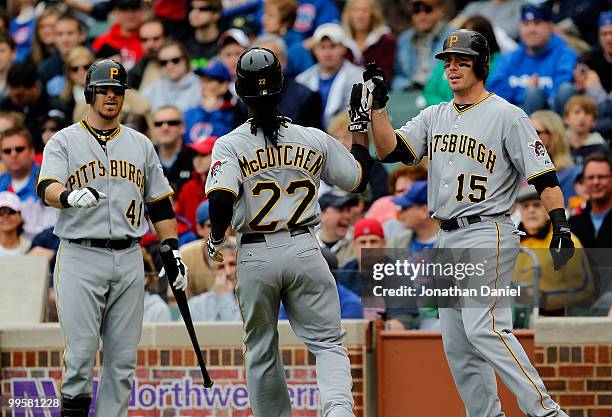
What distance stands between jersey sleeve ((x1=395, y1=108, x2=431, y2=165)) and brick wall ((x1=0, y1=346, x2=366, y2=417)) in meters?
1.46

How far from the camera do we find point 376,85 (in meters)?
7.07

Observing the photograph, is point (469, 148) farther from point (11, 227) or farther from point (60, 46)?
point (60, 46)

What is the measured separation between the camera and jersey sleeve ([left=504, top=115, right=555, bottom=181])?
22.5 ft

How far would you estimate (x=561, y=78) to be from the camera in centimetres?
1139

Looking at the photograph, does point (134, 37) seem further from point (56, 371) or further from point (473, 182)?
point (473, 182)

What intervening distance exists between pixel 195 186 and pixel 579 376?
4321 mm

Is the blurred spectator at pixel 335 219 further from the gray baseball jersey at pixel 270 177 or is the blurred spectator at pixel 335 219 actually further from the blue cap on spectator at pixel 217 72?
the gray baseball jersey at pixel 270 177

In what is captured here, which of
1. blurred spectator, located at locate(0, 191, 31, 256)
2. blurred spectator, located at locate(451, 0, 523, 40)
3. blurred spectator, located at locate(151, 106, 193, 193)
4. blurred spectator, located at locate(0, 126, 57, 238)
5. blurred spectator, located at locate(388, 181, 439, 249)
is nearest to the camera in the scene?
blurred spectator, located at locate(388, 181, 439, 249)

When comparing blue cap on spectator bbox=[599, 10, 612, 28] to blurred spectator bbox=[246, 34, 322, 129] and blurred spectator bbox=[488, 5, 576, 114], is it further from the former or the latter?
blurred spectator bbox=[246, 34, 322, 129]

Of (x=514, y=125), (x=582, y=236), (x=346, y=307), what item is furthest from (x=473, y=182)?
(x=582, y=236)

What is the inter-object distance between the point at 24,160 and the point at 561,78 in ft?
15.7

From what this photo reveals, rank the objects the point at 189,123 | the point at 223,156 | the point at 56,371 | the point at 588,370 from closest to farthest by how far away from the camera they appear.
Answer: the point at 223,156 < the point at 588,370 < the point at 56,371 < the point at 189,123

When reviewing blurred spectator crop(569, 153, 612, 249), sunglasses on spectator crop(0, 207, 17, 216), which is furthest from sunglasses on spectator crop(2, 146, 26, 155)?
blurred spectator crop(569, 153, 612, 249)

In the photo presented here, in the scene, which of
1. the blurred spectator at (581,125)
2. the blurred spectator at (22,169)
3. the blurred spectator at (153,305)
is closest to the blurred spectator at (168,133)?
the blurred spectator at (22,169)
